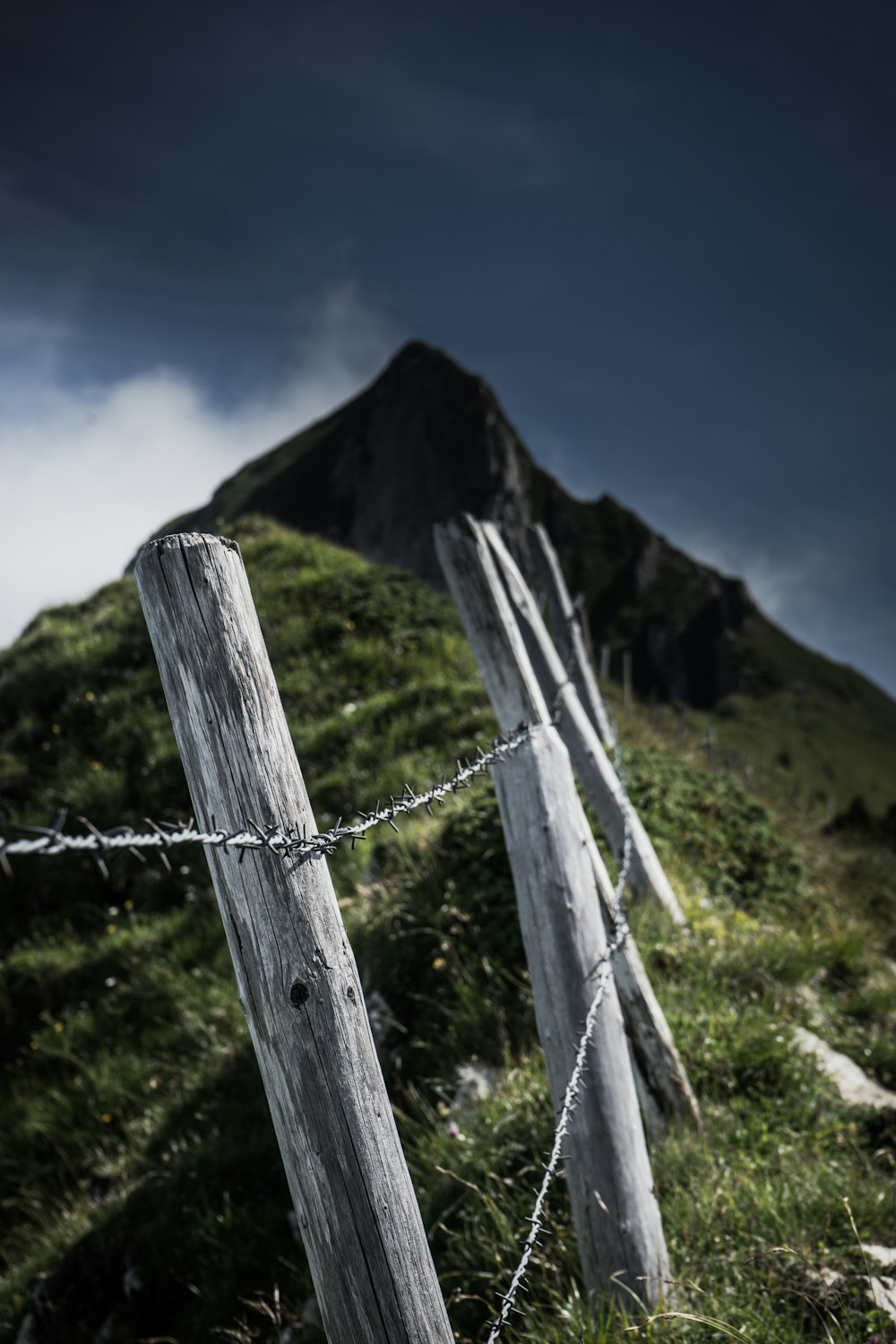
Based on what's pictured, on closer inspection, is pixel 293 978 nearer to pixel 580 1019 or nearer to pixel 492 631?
pixel 580 1019

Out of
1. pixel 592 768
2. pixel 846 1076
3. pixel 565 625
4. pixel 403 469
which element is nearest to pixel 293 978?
pixel 846 1076

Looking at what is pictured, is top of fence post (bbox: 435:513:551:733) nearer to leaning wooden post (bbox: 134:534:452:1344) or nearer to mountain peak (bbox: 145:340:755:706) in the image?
leaning wooden post (bbox: 134:534:452:1344)

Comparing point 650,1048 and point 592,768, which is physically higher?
point 592,768

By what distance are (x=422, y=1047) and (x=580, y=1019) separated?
2484 millimetres

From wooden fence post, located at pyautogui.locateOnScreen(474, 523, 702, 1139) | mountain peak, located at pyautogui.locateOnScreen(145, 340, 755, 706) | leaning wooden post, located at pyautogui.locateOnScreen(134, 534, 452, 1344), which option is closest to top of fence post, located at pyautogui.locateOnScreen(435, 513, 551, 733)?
wooden fence post, located at pyautogui.locateOnScreen(474, 523, 702, 1139)

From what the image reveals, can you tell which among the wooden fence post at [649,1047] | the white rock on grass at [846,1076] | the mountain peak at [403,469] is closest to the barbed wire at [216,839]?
the wooden fence post at [649,1047]

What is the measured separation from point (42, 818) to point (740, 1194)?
9.21 m

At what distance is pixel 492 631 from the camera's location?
4.23 meters

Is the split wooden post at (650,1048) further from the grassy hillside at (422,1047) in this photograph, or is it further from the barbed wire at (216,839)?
the barbed wire at (216,839)

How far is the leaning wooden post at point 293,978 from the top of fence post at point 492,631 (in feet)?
8.00

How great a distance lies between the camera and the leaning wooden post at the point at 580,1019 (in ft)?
8.99

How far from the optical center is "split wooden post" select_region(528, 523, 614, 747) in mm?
7066

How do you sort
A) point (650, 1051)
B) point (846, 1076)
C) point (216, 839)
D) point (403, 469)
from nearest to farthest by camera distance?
point (216, 839) → point (650, 1051) → point (846, 1076) → point (403, 469)

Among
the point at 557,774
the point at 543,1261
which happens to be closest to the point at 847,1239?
the point at 543,1261
